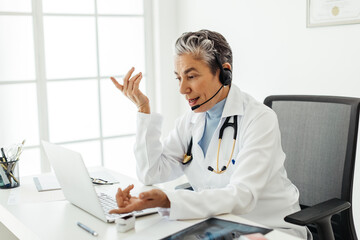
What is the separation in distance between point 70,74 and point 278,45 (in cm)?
144

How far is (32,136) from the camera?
120 inches

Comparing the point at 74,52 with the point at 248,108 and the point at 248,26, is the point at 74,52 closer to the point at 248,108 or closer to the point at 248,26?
the point at 248,26

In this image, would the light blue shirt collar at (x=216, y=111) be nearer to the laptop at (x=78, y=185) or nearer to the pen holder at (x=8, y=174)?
the laptop at (x=78, y=185)

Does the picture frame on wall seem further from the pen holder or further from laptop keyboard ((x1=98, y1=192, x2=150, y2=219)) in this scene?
the pen holder

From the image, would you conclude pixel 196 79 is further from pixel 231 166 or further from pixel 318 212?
pixel 318 212

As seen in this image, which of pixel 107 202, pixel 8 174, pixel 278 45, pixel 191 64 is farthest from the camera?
pixel 278 45

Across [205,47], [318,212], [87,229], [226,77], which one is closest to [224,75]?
[226,77]

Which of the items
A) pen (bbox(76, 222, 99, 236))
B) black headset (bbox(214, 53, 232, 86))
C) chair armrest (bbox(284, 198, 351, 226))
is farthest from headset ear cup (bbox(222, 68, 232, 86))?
pen (bbox(76, 222, 99, 236))

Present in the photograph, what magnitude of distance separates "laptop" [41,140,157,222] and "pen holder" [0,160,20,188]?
0.30 m

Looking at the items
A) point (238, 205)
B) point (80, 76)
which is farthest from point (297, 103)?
point (80, 76)

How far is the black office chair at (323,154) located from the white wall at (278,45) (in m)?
0.65

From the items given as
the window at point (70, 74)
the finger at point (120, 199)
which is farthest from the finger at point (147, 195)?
the window at point (70, 74)

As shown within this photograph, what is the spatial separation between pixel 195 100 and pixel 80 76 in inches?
66.4

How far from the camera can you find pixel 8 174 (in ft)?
5.97
